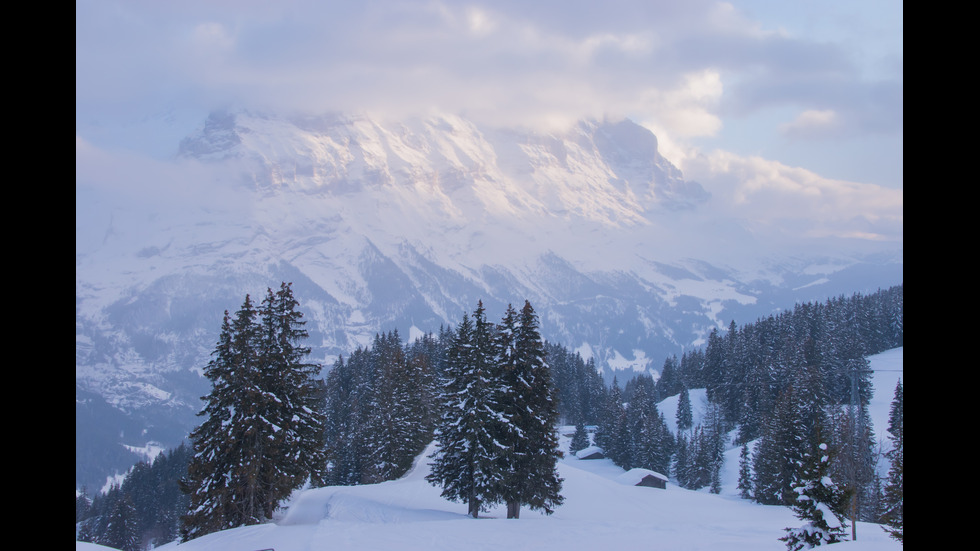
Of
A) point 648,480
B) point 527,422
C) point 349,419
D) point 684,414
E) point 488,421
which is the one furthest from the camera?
point 684,414

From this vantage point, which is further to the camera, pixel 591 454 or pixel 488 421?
pixel 591 454

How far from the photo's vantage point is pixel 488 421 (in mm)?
35781

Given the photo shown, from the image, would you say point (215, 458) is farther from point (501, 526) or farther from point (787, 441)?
point (787, 441)

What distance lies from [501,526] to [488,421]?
20.4ft

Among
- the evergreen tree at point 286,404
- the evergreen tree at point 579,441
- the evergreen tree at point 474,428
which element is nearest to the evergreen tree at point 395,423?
the evergreen tree at point 474,428

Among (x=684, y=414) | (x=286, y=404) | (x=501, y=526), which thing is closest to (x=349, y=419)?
(x=286, y=404)

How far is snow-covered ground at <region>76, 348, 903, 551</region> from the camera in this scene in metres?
24.7

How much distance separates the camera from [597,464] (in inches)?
3819

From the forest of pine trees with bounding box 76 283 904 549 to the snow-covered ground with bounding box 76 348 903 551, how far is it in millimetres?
2366

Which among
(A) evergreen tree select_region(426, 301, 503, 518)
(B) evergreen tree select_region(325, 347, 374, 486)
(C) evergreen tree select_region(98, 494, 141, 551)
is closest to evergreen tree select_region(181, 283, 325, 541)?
(A) evergreen tree select_region(426, 301, 503, 518)

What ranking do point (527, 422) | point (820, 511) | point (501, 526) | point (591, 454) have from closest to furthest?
point (820, 511), point (501, 526), point (527, 422), point (591, 454)
